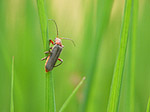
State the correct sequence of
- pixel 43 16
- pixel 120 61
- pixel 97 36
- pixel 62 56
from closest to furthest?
pixel 43 16
pixel 120 61
pixel 97 36
pixel 62 56

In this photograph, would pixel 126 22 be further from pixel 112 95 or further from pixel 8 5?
pixel 8 5

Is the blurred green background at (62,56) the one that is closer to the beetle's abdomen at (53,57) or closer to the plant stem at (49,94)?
the beetle's abdomen at (53,57)

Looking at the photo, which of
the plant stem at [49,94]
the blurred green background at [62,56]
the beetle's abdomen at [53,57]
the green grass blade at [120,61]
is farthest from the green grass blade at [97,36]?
the plant stem at [49,94]

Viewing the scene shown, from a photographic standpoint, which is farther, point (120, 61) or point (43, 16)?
point (120, 61)

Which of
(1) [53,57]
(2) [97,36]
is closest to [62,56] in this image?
(2) [97,36]

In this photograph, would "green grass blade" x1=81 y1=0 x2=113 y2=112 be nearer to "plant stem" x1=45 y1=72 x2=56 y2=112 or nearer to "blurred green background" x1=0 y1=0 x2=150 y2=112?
"blurred green background" x1=0 y1=0 x2=150 y2=112

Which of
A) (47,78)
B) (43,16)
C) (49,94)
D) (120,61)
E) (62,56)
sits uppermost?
(43,16)

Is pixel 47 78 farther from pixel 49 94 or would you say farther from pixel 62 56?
pixel 62 56

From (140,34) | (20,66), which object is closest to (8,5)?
(20,66)
